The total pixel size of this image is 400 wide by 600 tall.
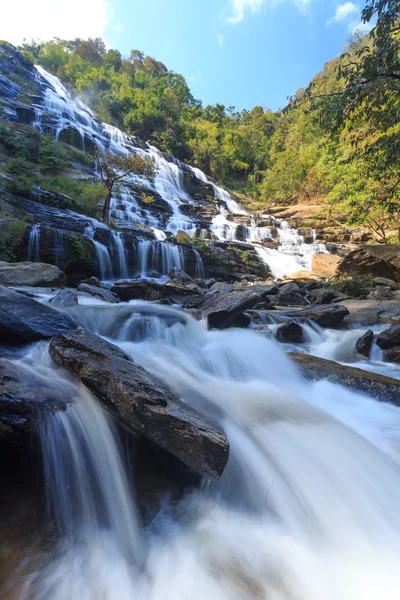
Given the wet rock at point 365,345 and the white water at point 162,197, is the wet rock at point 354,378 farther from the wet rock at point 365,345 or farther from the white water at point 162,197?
the white water at point 162,197

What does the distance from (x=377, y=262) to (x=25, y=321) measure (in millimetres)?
13890

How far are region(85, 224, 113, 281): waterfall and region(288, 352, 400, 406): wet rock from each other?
9092 millimetres

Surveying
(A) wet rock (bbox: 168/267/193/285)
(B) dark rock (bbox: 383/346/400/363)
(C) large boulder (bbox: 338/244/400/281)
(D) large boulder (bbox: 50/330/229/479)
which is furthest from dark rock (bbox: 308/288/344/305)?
(D) large boulder (bbox: 50/330/229/479)

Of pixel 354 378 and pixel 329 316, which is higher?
pixel 329 316

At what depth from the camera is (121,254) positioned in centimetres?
1257

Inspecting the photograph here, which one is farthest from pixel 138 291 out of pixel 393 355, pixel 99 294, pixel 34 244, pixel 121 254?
pixel 393 355

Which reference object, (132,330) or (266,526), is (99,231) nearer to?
(132,330)

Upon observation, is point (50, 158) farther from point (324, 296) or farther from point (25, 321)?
point (25, 321)

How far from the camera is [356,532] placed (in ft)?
6.14

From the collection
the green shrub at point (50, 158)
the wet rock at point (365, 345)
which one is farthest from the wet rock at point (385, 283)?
the green shrub at point (50, 158)

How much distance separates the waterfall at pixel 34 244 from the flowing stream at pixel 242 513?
8535 millimetres

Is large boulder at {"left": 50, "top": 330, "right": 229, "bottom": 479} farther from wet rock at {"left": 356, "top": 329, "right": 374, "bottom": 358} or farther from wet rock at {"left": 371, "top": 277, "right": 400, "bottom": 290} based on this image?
wet rock at {"left": 371, "top": 277, "right": 400, "bottom": 290}

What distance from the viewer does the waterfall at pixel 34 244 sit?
1014cm

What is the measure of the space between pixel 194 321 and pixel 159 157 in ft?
102
